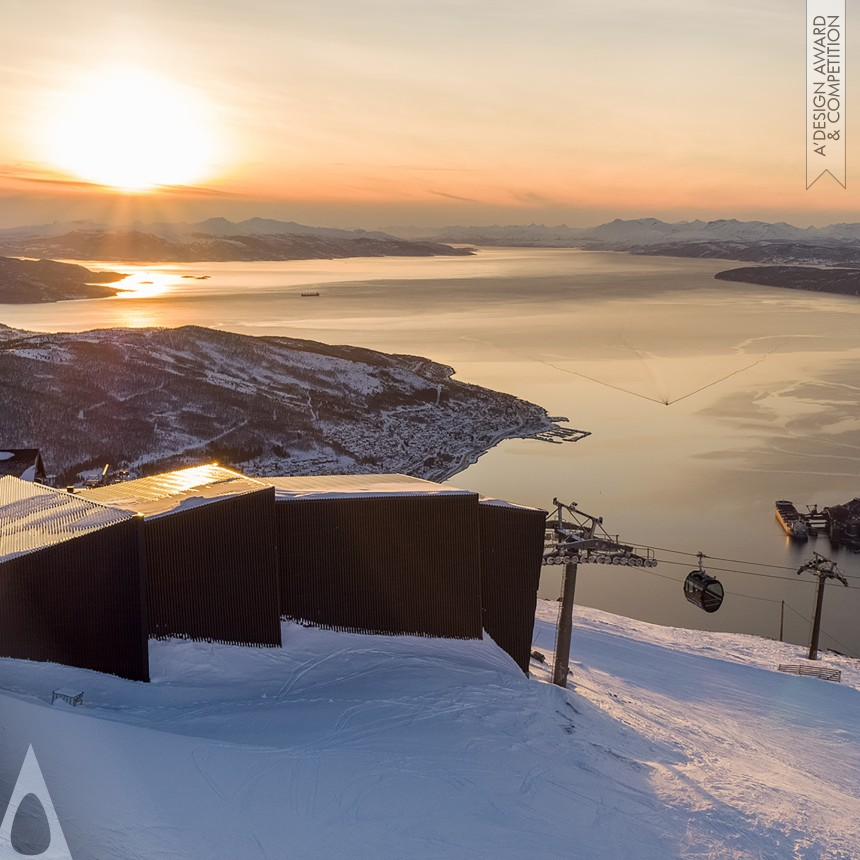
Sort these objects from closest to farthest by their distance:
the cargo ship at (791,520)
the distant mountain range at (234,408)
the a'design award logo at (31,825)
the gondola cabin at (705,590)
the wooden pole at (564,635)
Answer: the a'design award logo at (31,825), the wooden pole at (564,635), the gondola cabin at (705,590), the cargo ship at (791,520), the distant mountain range at (234,408)

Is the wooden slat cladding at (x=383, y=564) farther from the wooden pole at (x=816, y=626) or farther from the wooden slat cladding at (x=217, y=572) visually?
the wooden pole at (x=816, y=626)

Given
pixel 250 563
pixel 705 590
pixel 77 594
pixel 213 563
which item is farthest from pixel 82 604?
pixel 705 590

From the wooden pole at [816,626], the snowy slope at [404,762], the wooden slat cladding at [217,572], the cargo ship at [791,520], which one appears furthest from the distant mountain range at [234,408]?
the snowy slope at [404,762]

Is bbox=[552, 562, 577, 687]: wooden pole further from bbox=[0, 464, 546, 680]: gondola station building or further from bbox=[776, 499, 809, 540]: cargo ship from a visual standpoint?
bbox=[776, 499, 809, 540]: cargo ship

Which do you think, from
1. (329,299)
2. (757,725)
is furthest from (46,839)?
(329,299)

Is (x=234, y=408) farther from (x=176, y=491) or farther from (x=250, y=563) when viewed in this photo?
(x=250, y=563)

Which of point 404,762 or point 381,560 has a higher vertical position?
point 381,560
